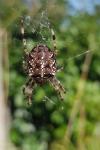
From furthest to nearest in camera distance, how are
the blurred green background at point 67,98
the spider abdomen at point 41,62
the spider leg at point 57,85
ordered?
the blurred green background at point 67,98
the spider leg at point 57,85
the spider abdomen at point 41,62

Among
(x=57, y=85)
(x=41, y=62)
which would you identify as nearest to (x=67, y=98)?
(x=57, y=85)

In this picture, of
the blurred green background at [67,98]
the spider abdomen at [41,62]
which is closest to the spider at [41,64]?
the spider abdomen at [41,62]

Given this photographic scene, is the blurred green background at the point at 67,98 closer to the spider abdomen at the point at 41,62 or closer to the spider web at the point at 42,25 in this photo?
the spider web at the point at 42,25

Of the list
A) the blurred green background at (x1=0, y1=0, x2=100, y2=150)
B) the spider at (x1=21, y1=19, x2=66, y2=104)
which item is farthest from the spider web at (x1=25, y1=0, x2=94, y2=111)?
the blurred green background at (x1=0, y1=0, x2=100, y2=150)

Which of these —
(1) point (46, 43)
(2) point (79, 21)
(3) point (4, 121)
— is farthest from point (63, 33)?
(1) point (46, 43)

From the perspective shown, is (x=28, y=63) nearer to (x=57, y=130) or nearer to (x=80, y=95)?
(x=80, y=95)

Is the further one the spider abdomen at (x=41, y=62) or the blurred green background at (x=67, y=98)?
the blurred green background at (x=67, y=98)

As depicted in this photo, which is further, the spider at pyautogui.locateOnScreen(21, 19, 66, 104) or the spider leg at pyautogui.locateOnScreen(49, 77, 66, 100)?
the spider leg at pyautogui.locateOnScreen(49, 77, 66, 100)

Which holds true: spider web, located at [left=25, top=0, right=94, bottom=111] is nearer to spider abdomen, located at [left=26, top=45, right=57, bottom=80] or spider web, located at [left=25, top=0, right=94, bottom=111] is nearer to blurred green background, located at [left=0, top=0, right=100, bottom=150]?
spider abdomen, located at [left=26, top=45, right=57, bottom=80]

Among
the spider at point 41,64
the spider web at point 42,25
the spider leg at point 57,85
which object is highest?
the spider web at point 42,25

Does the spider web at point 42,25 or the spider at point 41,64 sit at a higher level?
the spider web at point 42,25

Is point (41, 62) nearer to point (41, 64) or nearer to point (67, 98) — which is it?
point (41, 64)
